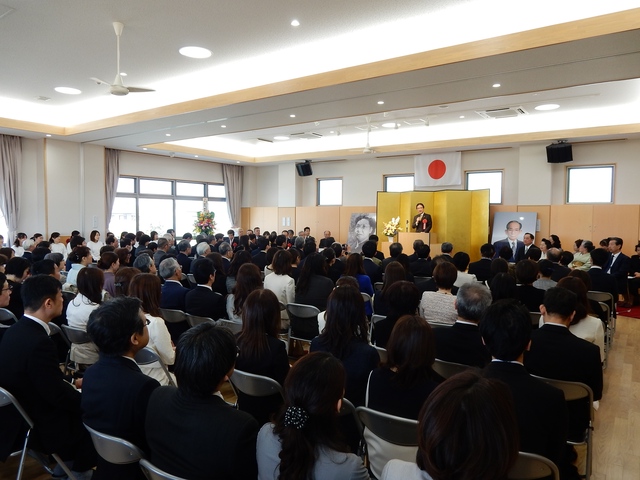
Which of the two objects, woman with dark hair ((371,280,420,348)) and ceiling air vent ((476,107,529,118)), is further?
ceiling air vent ((476,107,529,118))

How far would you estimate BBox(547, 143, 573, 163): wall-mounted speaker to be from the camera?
994 cm

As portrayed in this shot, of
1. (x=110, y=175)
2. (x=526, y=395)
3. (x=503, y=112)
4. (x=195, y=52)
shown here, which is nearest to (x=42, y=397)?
(x=526, y=395)

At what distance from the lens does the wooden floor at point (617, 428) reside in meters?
3.01

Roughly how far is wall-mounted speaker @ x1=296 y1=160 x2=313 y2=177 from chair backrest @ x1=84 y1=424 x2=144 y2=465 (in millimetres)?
12497

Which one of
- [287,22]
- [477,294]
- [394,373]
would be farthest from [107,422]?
[287,22]

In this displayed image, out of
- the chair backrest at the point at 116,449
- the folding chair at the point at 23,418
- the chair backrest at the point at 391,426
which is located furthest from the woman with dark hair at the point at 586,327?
the folding chair at the point at 23,418

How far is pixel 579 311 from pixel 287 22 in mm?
4319

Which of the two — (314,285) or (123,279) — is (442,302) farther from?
(123,279)

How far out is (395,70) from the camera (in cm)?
541

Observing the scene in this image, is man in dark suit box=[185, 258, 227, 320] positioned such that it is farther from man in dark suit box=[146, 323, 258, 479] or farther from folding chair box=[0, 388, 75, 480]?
man in dark suit box=[146, 323, 258, 479]

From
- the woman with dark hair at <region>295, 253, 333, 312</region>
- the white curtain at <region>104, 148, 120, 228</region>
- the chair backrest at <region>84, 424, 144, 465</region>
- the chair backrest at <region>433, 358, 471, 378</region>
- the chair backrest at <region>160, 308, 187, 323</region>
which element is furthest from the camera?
the white curtain at <region>104, 148, 120, 228</region>

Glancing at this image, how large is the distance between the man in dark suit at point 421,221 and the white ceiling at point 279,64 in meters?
2.50

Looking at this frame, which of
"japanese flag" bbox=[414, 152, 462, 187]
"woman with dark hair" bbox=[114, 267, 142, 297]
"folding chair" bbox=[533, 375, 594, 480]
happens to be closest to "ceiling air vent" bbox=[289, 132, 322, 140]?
"japanese flag" bbox=[414, 152, 462, 187]

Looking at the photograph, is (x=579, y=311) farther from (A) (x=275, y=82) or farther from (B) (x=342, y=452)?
(A) (x=275, y=82)
